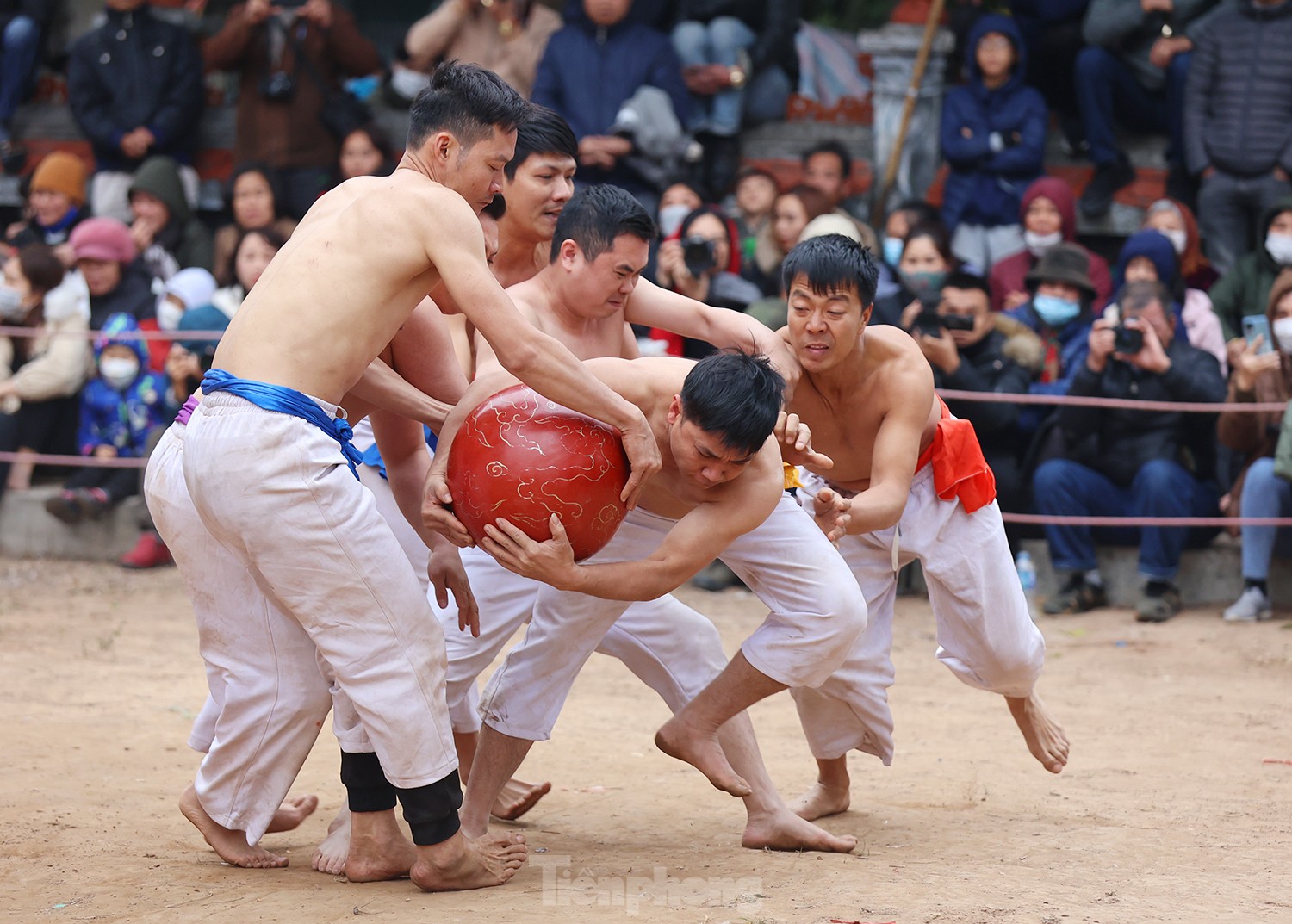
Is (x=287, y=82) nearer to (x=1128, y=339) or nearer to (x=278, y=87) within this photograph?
(x=278, y=87)

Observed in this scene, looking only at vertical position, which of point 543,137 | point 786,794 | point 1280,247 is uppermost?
point 543,137

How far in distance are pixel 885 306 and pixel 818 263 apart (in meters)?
3.91

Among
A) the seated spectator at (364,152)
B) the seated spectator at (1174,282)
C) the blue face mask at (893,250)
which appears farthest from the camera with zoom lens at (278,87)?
the seated spectator at (1174,282)

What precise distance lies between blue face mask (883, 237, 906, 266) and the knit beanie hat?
5.33 m

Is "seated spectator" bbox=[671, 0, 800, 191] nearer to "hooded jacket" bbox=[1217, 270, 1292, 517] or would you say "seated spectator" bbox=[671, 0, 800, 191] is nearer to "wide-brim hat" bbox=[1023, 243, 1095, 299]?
"wide-brim hat" bbox=[1023, 243, 1095, 299]

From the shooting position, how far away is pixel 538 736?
4.10 m

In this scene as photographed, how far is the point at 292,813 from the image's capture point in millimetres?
4305

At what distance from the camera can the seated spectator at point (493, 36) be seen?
9.81 meters

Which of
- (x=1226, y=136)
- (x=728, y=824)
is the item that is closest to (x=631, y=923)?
(x=728, y=824)

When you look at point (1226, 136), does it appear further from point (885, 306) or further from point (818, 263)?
point (818, 263)

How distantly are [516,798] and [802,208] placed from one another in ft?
16.2

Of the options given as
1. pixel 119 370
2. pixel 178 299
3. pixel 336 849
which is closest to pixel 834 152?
pixel 178 299

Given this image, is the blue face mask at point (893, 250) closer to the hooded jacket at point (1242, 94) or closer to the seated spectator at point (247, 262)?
the hooded jacket at point (1242, 94)

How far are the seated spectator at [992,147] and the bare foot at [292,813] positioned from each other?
18.7 feet
